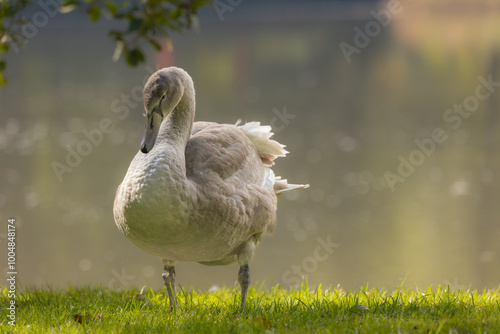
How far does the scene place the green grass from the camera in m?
4.34

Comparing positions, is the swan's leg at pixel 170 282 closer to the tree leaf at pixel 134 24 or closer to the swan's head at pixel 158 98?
the swan's head at pixel 158 98

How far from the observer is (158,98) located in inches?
200

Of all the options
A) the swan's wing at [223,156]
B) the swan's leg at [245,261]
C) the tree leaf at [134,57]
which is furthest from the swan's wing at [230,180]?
the tree leaf at [134,57]

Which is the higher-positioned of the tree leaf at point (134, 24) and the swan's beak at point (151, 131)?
the tree leaf at point (134, 24)

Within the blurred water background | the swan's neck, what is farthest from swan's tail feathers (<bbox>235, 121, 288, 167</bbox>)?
the blurred water background

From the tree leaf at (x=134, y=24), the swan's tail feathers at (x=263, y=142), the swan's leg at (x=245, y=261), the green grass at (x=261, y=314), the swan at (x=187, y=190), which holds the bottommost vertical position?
the green grass at (x=261, y=314)

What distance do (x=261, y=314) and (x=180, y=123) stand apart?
1.58 m

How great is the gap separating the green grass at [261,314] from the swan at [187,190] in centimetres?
34

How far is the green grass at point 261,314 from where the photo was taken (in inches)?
171

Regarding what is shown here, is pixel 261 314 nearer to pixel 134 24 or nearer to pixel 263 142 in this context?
pixel 263 142

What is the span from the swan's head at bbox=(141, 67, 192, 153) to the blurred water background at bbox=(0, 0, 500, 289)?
2861 millimetres

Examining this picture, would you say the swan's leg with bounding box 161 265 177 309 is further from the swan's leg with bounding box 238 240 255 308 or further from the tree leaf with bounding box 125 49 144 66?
the tree leaf with bounding box 125 49 144 66

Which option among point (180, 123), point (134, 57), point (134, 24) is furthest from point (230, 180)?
point (134, 24)

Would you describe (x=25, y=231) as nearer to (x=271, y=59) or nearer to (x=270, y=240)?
(x=270, y=240)
